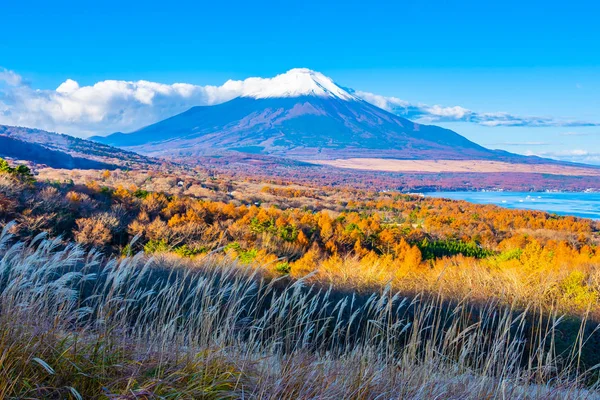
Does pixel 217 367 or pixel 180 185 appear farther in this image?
pixel 180 185

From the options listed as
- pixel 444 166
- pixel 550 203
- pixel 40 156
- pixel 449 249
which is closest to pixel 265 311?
pixel 449 249

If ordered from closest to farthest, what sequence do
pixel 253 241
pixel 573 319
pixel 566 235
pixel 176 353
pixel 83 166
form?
pixel 176 353 → pixel 573 319 → pixel 253 241 → pixel 566 235 → pixel 83 166

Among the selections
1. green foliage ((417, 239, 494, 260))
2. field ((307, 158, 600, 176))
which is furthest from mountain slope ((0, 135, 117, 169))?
field ((307, 158, 600, 176))

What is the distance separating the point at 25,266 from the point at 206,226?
1394 cm

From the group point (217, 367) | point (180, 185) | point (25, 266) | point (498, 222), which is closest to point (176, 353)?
point (217, 367)

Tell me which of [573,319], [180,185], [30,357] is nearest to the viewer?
[30,357]

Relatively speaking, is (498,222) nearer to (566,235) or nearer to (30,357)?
(566,235)

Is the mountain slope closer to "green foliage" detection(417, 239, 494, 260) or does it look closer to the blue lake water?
the blue lake water

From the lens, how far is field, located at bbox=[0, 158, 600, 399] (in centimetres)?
279

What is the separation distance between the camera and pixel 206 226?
56.4 ft

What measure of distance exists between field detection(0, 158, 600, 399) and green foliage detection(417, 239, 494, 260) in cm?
11

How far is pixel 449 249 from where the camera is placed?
69.4ft

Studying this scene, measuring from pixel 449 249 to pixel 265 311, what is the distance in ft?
60.3

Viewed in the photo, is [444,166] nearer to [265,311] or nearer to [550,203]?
[550,203]
